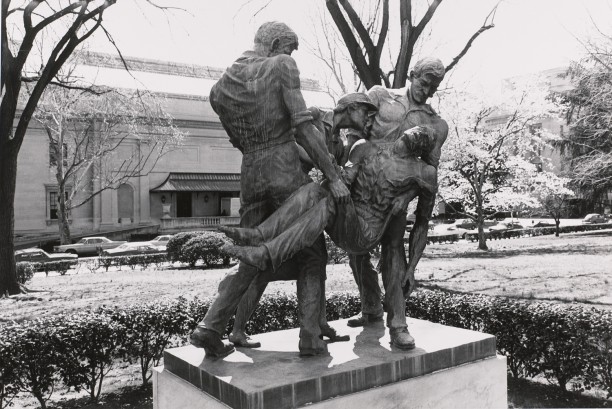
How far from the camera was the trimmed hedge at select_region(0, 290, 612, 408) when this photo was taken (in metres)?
5.68

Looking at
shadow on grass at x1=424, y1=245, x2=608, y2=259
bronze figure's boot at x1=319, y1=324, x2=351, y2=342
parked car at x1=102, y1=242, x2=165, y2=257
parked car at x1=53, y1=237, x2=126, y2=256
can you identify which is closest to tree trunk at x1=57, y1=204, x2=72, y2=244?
parked car at x1=53, y1=237, x2=126, y2=256

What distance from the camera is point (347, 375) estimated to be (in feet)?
11.0

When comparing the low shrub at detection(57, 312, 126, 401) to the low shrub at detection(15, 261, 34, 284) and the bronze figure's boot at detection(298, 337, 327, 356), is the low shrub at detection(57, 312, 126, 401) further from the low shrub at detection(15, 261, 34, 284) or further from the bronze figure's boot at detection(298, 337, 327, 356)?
the low shrub at detection(15, 261, 34, 284)

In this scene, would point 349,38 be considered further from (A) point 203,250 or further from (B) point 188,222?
(B) point 188,222

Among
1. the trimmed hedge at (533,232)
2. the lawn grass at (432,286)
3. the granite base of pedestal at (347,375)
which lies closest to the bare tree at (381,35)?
the lawn grass at (432,286)

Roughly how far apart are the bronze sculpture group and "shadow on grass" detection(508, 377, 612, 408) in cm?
282

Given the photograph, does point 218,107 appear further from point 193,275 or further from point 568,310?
A: point 193,275

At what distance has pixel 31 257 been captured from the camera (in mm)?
22672

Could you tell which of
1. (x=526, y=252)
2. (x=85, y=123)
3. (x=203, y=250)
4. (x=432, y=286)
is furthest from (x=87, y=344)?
(x=85, y=123)

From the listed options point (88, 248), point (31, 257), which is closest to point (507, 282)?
point (31, 257)

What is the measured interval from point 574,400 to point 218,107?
5173 millimetres

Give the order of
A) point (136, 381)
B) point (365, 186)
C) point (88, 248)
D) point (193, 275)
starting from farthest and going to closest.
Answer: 1. point (88, 248)
2. point (193, 275)
3. point (136, 381)
4. point (365, 186)

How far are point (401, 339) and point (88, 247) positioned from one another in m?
27.2

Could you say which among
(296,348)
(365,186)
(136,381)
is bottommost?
(136,381)
